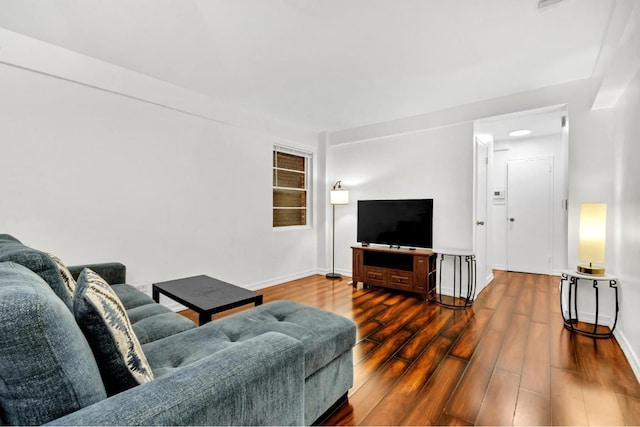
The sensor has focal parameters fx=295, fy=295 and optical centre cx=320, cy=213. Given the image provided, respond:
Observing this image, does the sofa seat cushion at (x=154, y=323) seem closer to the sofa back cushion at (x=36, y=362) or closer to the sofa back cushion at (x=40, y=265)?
the sofa back cushion at (x=40, y=265)

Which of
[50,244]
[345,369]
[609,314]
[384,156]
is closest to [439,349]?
[345,369]

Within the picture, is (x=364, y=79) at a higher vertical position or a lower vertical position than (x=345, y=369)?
higher

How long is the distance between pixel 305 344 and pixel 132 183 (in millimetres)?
2545

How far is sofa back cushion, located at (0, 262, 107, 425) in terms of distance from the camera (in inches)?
24.5

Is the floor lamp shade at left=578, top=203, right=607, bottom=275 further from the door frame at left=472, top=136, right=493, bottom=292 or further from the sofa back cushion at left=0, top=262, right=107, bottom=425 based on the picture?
the sofa back cushion at left=0, top=262, right=107, bottom=425

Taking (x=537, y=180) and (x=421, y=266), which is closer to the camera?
(x=421, y=266)

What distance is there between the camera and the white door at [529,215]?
5051mm

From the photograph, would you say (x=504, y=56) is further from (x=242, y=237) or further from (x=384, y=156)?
(x=242, y=237)

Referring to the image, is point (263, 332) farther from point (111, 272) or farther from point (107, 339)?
point (111, 272)

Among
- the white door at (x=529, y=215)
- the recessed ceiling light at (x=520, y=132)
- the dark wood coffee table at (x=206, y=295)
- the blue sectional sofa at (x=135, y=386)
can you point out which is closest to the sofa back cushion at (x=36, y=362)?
the blue sectional sofa at (x=135, y=386)

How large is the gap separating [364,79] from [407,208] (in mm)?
1809

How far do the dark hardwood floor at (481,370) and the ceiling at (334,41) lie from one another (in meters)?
2.49

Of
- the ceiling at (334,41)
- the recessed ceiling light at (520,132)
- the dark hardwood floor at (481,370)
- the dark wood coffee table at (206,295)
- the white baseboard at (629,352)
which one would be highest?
the ceiling at (334,41)

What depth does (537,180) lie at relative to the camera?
5.14 metres
